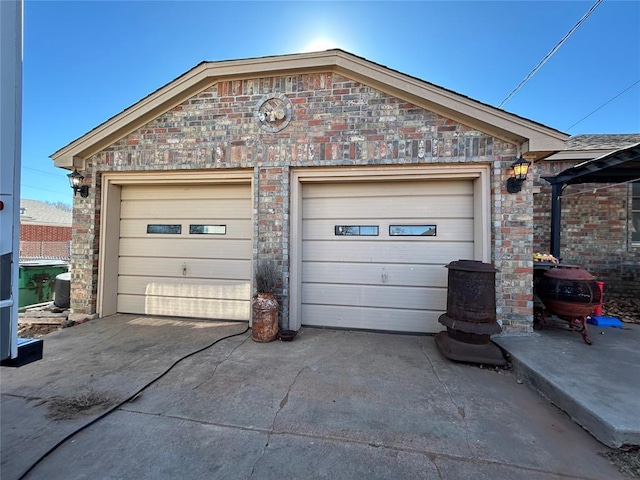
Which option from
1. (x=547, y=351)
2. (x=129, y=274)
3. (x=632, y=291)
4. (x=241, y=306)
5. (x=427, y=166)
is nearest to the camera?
Result: (x=547, y=351)

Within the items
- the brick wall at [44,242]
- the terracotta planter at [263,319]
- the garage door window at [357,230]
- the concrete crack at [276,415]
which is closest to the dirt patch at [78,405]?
the concrete crack at [276,415]

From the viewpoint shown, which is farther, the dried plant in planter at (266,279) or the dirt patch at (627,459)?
the dried plant in planter at (266,279)

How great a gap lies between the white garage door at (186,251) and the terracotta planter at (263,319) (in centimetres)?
93

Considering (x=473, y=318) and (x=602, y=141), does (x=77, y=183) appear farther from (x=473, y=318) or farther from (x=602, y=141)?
(x=602, y=141)

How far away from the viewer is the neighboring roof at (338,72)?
3928 millimetres

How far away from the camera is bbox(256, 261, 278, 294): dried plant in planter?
14.4 feet

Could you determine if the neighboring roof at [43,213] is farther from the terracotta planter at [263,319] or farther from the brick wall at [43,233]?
the terracotta planter at [263,319]

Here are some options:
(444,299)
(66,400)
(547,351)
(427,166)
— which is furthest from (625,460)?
(66,400)

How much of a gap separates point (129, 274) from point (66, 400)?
3.19 m

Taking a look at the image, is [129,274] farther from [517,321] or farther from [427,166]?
[517,321]

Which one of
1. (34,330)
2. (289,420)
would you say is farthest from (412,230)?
(34,330)

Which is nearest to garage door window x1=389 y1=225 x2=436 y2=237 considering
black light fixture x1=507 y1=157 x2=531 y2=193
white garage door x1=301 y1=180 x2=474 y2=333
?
white garage door x1=301 y1=180 x2=474 y2=333

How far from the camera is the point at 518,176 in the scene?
3.97m

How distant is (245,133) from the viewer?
15.5ft
